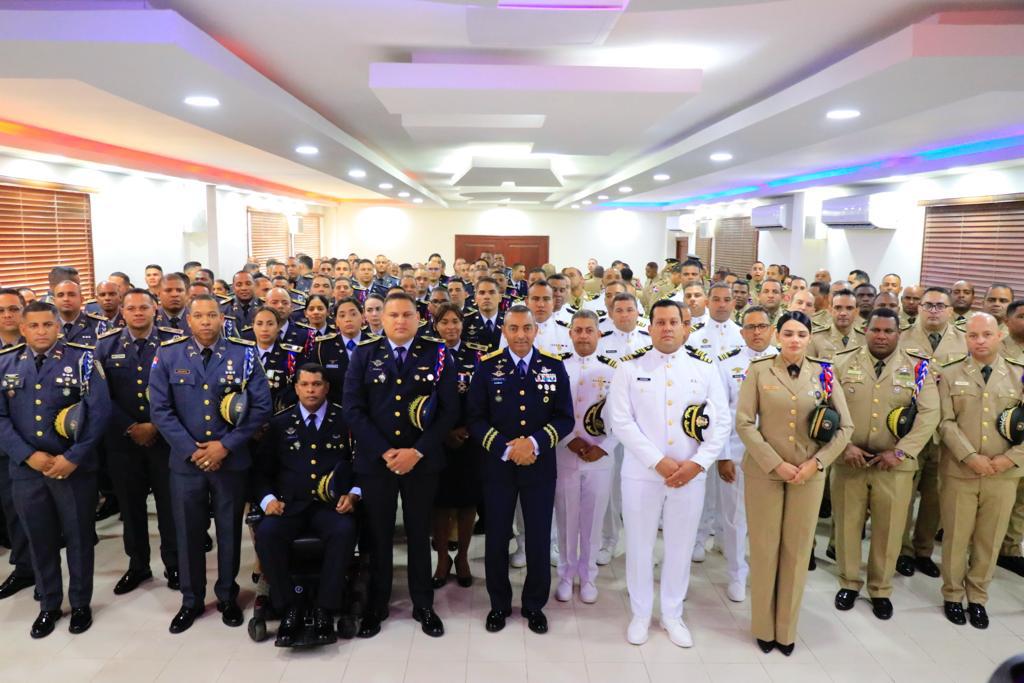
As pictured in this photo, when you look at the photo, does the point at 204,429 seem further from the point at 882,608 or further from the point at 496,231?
the point at 496,231

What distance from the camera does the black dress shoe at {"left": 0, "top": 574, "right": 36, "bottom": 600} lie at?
412 cm

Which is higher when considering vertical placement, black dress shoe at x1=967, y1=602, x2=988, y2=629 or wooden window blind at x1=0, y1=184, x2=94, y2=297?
wooden window blind at x1=0, y1=184, x2=94, y2=297

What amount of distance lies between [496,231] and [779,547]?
59.3 feet

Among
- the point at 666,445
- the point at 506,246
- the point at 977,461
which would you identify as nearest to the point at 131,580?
the point at 666,445

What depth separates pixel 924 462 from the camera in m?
4.62

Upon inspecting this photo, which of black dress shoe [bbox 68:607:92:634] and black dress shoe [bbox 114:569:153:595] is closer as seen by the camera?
black dress shoe [bbox 68:607:92:634]

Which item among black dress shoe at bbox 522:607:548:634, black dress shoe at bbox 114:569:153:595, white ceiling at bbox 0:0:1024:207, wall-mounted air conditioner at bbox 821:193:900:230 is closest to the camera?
white ceiling at bbox 0:0:1024:207

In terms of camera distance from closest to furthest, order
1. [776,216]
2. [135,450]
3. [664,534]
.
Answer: [664,534]
[135,450]
[776,216]

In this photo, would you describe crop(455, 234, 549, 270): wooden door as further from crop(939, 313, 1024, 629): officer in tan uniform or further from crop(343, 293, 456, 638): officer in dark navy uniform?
crop(343, 293, 456, 638): officer in dark navy uniform

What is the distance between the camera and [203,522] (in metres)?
3.73

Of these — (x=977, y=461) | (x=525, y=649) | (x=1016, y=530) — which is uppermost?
(x=977, y=461)

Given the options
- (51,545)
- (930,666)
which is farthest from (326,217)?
(930,666)

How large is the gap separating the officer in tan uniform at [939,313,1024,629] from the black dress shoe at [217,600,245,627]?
13.3 feet

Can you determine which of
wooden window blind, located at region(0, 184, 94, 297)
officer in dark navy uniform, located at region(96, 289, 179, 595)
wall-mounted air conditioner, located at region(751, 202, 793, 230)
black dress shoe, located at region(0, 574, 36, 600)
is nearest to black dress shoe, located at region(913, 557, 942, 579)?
officer in dark navy uniform, located at region(96, 289, 179, 595)
